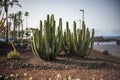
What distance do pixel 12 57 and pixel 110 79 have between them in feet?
29.1

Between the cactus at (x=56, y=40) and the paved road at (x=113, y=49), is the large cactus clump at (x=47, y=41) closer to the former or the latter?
the cactus at (x=56, y=40)

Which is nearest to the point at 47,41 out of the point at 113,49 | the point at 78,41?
the point at 78,41

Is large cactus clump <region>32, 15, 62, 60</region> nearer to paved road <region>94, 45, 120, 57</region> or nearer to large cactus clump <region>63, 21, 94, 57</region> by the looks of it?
large cactus clump <region>63, 21, 94, 57</region>

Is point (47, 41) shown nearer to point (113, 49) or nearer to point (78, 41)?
point (78, 41)

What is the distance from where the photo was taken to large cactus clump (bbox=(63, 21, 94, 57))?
16422 millimetres

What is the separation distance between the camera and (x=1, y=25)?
30.8 feet

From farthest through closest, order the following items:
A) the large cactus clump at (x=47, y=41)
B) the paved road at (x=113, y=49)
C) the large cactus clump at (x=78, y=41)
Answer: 1. the paved road at (x=113, y=49)
2. the large cactus clump at (x=78, y=41)
3. the large cactus clump at (x=47, y=41)

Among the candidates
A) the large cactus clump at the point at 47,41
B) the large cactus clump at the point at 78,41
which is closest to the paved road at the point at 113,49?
the large cactus clump at the point at 78,41

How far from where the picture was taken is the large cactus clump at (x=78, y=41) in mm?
16422

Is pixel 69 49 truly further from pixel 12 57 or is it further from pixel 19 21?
pixel 19 21

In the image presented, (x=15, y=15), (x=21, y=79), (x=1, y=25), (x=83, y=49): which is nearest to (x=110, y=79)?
(x=21, y=79)

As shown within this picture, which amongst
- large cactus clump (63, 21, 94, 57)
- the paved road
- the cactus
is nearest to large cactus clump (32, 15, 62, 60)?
the cactus

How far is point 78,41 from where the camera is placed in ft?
54.1

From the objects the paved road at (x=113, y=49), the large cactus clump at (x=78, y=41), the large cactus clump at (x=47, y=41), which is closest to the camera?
the large cactus clump at (x=47, y=41)
